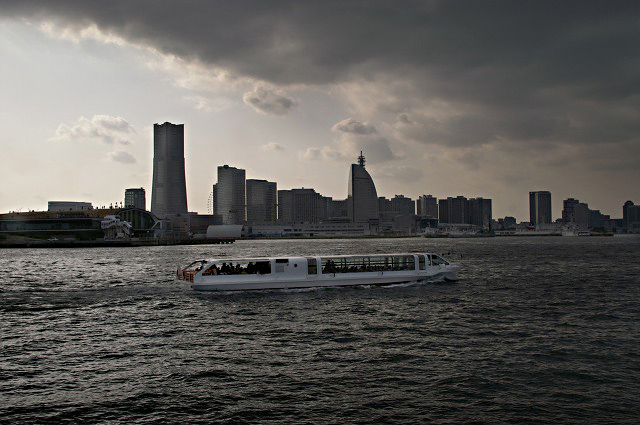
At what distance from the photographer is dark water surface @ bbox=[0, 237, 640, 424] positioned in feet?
60.5

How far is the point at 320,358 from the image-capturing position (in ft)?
82.9

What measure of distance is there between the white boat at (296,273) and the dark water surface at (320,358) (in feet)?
6.64

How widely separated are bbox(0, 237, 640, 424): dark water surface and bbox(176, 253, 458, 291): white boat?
203 centimetres

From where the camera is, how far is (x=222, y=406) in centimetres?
1878

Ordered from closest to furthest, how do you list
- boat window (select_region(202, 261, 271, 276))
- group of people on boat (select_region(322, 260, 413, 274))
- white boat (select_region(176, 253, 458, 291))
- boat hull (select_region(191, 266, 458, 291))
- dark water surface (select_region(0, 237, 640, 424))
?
dark water surface (select_region(0, 237, 640, 424))
boat hull (select_region(191, 266, 458, 291))
white boat (select_region(176, 253, 458, 291))
boat window (select_region(202, 261, 271, 276))
group of people on boat (select_region(322, 260, 413, 274))

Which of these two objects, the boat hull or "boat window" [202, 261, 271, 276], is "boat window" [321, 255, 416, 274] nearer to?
the boat hull

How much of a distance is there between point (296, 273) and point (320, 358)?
25240mm

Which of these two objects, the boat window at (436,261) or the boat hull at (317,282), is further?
the boat window at (436,261)

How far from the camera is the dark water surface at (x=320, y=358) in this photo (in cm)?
1845

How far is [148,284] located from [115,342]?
29.6 metres

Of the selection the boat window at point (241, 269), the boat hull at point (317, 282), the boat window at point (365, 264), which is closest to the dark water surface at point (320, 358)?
the boat hull at point (317, 282)

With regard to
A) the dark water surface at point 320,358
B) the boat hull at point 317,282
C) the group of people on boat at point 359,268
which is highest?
the group of people on boat at point 359,268

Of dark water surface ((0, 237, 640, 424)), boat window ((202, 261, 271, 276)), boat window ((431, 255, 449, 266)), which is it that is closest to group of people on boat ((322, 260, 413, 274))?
boat window ((431, 255, 449, 266))

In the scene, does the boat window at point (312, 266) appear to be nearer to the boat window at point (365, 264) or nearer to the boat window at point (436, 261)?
the boat window at point (365, 264)
